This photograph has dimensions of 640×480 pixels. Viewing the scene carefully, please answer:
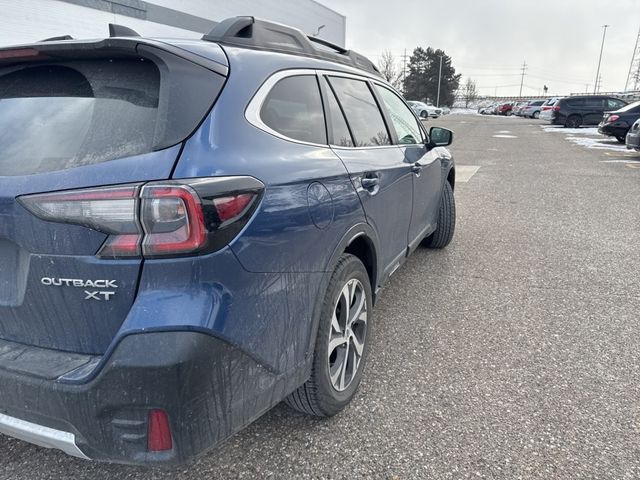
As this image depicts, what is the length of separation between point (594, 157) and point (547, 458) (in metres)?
13.4

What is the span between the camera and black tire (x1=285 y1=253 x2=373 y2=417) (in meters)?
2.12

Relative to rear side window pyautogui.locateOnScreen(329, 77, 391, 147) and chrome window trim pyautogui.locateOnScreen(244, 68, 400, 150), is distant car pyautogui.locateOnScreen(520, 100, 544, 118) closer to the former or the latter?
rear side window pyautogui.locateOnScreen(329, 77, 391, 147)

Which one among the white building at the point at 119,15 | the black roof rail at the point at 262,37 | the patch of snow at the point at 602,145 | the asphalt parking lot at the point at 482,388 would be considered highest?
the white building at the point at 119,15

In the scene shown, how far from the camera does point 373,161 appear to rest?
270 centimetres

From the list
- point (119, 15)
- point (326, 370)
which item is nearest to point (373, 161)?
point (326, 370)

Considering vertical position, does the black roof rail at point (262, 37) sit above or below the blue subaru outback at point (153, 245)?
above

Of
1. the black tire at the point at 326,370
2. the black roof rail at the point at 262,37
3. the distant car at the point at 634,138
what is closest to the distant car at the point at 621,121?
the distant car at the point at 634,138

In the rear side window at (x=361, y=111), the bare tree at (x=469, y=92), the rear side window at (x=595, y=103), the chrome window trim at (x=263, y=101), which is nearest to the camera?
the chrome window trim at (x=263, y=101)

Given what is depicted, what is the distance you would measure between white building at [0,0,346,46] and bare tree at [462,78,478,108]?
71.3 m

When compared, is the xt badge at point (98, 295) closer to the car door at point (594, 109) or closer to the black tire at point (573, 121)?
the car door at point (594, 109)

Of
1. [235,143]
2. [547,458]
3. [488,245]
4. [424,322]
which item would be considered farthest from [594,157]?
[235,143]

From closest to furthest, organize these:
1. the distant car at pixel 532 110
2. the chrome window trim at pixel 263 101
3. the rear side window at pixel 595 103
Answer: the chrome window trim at pixel 263 101 < the rear side window at pixel 595 103 < the distant car at pixel 532 110

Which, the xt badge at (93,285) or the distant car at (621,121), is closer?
the xt badge at (93,285)

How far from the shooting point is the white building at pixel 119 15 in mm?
16094
